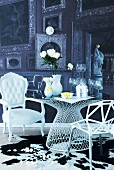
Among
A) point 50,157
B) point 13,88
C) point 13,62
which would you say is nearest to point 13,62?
point 13,62

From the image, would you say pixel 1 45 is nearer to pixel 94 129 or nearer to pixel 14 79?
pixel 14 79

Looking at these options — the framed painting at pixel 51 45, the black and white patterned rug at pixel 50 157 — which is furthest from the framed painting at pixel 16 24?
the black and white patterned rug at pixel 50 157

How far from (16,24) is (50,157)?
2656 mm

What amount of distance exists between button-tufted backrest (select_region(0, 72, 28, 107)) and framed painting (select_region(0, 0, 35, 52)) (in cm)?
64

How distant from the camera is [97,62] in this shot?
4.62 m

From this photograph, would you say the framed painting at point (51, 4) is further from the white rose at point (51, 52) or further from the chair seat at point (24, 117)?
the chair seat at point (24, 117)

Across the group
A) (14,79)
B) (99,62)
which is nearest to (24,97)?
(14,79)

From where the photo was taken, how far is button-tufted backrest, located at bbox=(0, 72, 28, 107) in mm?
4477

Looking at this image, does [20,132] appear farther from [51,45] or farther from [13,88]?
[51,45]

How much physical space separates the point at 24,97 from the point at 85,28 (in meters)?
1.59

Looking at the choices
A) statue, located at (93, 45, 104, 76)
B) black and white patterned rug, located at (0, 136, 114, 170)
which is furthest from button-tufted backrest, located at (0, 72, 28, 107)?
statue, located at (93, 45, 104, 76)

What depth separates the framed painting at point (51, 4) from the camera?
185 inches

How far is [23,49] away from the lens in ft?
16.1

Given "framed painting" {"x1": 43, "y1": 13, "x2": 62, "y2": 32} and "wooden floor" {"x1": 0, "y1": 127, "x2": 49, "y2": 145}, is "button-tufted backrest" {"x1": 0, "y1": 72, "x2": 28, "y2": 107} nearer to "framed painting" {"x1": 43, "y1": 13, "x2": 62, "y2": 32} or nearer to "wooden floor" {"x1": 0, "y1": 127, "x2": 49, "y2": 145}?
"wooden floor" {"x1": 0, "y1": 127, "x2": 49, "y2": 145}
